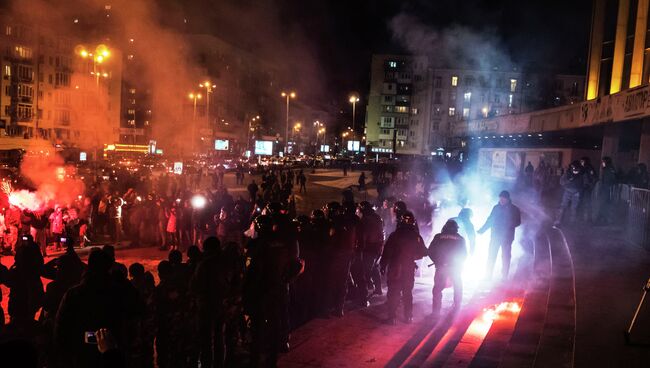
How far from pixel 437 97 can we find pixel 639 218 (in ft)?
211

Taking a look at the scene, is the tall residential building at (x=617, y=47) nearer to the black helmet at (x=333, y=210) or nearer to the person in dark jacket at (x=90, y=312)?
the black helmet at (x=333, y=210)

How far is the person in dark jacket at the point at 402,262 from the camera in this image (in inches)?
251

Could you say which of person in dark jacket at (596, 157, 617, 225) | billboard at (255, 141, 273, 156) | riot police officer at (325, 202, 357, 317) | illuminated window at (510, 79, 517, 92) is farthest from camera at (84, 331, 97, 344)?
illuminated window at (510, 79, 517, 92)

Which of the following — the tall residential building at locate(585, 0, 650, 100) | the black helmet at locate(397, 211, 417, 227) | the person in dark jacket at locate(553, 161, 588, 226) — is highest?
the tall residential building at locate(585, 0, 650, 100)

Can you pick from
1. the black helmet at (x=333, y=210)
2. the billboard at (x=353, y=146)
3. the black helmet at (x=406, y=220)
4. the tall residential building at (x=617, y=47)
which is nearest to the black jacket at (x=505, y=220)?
the black helmet at (x=406, y=220)

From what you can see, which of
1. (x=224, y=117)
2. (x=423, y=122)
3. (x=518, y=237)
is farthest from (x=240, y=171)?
(x=423, y=122)

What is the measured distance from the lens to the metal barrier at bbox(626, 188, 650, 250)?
8.49 m

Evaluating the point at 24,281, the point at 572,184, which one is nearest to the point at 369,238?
the point at 24,281

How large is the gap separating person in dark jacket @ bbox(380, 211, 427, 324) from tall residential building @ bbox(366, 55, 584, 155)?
34883 millimetres

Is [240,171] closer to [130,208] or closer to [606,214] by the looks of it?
[130,208]

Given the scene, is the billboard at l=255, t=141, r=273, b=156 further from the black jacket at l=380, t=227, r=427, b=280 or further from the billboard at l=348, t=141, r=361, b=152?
the black jacket at l=380, t=227, r=427, b=280

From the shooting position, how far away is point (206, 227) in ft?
40.5

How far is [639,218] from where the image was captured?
8.84 meters

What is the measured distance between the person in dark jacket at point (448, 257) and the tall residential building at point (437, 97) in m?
34.5
